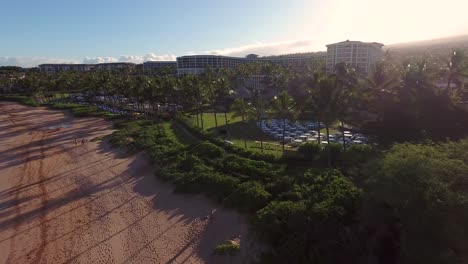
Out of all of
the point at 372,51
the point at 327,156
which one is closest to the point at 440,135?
the point at 327,156

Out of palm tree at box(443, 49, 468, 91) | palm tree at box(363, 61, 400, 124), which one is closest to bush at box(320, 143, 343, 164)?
palm tree at box(363, 61, 400, 124)

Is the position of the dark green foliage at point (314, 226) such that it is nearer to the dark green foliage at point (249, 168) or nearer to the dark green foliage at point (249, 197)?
the dark green foliage at point (249, 197)

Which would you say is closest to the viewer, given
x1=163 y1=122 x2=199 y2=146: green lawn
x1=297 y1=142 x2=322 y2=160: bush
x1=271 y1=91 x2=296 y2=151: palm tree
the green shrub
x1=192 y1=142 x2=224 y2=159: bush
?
the green shrub

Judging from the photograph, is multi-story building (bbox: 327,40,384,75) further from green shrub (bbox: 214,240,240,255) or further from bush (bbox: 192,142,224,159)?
green shrub (bbox: 214,240,240,255)

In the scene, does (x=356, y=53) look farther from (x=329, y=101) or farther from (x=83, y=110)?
(x=329, y=101)

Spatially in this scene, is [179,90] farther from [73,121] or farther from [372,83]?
[372,83]

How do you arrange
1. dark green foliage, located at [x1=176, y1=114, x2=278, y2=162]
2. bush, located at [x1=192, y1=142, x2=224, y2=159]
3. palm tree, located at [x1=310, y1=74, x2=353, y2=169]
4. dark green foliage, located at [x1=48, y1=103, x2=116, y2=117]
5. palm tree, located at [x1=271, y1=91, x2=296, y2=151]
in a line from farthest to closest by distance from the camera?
dark green foliage, located at [x1=48, y1=103, x2=116, y2=117] < bush, located at [x1=192, y1=142, x2=224, y2=159] < palm tree, located at [x1=271, y1=91, x2=296, y2=151] < dark green foliage, located at [x1=176, y1=114, x2=278, y2=162] < palm tree, located at [x1=310, y1=74, x2=353, y2=169]

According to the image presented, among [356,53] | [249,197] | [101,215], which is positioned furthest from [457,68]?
[356,53]

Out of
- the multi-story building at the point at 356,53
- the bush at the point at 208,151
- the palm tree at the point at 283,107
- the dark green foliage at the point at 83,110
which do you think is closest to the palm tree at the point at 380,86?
the palm tree at the point at 283,107
